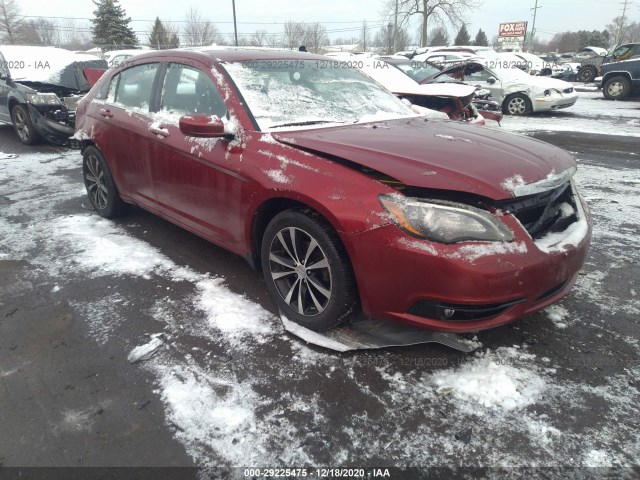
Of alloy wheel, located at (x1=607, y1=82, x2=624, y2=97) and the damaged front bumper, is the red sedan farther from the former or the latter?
alloy wheel, located at (x1=607, y1=82, x2=624, y2=97)

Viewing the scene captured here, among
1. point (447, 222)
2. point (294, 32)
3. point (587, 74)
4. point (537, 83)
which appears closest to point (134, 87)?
point (447, 222)

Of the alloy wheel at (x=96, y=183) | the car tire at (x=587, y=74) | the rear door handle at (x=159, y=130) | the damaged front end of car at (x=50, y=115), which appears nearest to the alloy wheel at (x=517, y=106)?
the damaged front end of car at (x=50, y=115)

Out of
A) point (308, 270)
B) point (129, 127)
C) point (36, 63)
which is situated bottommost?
point (308, 270)

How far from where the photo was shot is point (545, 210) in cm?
250

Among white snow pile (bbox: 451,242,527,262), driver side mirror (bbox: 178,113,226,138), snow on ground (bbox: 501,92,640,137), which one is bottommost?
snow on ground (bbox: 501,92,640,137)

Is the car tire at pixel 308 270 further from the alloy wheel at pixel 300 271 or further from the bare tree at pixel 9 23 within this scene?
the bare tree at pixel 9 23

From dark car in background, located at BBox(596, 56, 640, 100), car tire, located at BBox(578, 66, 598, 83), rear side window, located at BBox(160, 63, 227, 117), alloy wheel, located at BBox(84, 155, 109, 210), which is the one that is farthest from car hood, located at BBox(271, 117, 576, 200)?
car tire, located at BBox(578, 66, 598, 83)

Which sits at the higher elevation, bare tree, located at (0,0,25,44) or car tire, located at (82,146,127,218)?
bare tree, located at (0,0,25,44)

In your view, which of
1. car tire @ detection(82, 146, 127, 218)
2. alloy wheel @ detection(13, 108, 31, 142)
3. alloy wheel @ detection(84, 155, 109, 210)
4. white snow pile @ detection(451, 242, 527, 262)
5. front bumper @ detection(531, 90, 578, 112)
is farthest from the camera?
front bumper @ detection(531, 90, 578, 112)

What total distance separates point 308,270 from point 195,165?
1.22 m

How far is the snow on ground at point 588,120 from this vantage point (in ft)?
34.0

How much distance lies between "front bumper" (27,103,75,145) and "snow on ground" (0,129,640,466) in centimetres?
581

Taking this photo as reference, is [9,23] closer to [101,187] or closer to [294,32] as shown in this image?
[294,32]

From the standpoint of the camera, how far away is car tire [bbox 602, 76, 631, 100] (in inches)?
614
